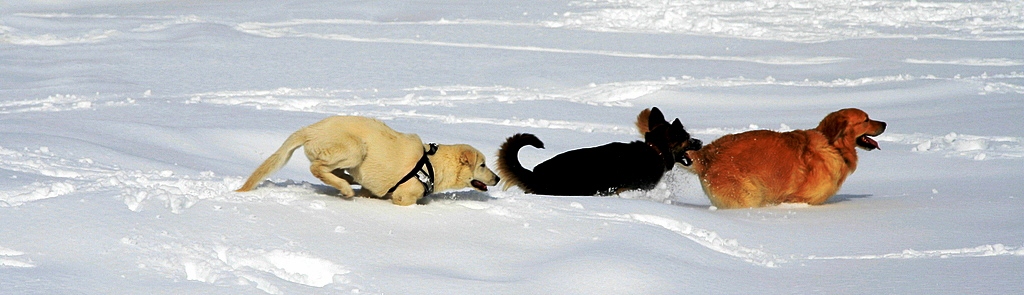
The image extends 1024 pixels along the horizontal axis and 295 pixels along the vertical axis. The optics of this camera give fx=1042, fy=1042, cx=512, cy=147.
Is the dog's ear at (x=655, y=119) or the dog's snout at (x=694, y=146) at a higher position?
the dog's ear at (x=655, y=119)

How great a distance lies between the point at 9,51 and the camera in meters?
15.2

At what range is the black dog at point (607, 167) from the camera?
665 centimetres

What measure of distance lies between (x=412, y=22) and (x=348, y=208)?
1513cm

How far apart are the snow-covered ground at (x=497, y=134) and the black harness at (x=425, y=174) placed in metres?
0.11

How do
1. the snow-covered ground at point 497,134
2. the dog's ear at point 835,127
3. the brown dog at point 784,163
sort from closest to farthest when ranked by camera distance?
the snow-covered ground at point 497,134
the brown dog at point 784,163
the dog's ear at point 835,127

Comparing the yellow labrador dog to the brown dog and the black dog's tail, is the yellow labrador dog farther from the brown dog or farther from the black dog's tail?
the brown dog

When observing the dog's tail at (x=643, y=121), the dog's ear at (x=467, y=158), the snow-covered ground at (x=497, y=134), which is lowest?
the snow-covered ground at (x=497, y=134)

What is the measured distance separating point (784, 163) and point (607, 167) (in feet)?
3.74

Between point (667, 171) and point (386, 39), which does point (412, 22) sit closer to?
point (386, 39)

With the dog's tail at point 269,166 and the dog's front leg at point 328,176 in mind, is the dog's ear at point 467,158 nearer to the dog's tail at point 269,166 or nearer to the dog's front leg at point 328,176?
the dog's front leg at point 328,176

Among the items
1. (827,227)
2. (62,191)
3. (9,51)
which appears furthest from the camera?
(9,51)

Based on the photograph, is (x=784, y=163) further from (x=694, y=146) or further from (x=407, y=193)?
(x=407, y=193)

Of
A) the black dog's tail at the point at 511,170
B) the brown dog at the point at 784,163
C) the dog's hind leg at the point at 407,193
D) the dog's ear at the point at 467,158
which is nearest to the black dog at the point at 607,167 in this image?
the black dog's tail at the point at 511,170

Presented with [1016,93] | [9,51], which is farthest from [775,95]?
[9,51]
